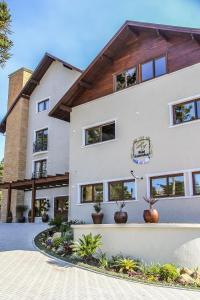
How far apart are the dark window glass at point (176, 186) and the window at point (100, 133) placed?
436 cm

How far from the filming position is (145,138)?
648 inches

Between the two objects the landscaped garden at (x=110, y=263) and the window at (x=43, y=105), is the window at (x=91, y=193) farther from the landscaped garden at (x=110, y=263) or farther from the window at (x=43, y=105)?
the window at (x=43, y=105)

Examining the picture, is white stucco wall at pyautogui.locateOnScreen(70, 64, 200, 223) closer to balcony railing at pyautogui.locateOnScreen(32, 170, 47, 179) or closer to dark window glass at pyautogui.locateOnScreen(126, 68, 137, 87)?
dark window glass at pyautogui.locateOnScreen(126, 68, 137, 87)

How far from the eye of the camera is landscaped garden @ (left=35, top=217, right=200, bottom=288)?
10.6 meters

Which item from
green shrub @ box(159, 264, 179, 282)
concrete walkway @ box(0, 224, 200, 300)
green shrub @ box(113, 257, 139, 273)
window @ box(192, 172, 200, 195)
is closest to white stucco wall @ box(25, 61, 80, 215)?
window @ box(192, 172, 200, 195)

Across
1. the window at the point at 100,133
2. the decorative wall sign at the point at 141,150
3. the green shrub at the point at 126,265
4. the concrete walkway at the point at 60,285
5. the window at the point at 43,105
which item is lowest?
the concrete walkway at the point at 60,285

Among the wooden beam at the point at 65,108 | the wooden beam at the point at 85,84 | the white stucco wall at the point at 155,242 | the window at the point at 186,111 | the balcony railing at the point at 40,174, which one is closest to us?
the white stucco wall at the point at 155,242

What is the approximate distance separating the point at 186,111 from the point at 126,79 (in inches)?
166

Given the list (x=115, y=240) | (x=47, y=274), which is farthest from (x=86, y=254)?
(x=47, y=274)

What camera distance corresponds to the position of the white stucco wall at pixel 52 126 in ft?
88.9

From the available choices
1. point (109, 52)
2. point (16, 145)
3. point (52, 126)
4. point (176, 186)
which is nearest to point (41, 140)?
point (52, 126)

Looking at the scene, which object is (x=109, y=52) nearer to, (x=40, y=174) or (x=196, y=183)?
(x=196, y=183)

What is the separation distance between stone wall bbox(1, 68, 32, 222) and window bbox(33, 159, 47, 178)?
4.22 ft

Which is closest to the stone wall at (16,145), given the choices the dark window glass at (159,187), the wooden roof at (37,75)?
the wooden roof at (37,75)
